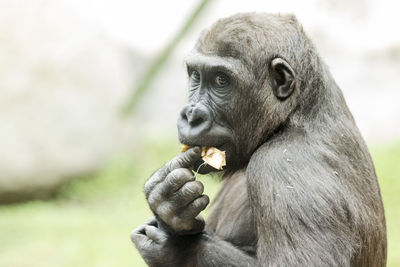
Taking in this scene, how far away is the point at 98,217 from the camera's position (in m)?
11.0

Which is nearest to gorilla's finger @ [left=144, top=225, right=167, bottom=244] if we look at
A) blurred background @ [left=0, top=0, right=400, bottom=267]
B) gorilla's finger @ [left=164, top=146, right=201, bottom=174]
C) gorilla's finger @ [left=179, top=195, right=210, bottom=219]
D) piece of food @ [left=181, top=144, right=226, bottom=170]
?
gorilla's finger @ [left=179, top=195, right=210, bottom=219]

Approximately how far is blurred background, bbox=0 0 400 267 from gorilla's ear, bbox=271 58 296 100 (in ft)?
17.2

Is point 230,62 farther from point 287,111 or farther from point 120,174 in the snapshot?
point 120,174

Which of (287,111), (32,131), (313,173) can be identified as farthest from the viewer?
(32,131)

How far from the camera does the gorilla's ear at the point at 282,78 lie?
5070 millimetres

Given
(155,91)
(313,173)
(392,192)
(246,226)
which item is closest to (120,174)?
(155,91)

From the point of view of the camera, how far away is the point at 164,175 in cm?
507

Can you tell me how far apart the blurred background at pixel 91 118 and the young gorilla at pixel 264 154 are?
4.80 m

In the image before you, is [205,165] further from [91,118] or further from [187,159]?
[91,118]

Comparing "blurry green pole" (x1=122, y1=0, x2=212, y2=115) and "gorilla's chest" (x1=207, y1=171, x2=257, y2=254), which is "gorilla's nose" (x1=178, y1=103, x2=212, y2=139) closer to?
"gorilla's chest" (x1=207, y1=171, x2=257, y2=254)

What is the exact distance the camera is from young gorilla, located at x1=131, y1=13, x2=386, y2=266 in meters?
4.66

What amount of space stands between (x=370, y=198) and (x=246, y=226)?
A: 3.15ft

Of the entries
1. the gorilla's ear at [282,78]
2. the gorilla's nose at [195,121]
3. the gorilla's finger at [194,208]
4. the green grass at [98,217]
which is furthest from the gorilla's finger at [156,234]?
the green grass at [98,217]

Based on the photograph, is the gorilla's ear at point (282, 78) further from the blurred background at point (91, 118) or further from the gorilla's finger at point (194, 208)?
the blurred background at point (91, 118)
